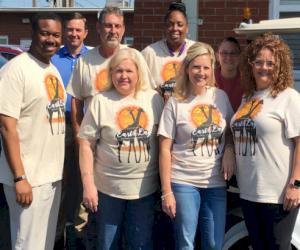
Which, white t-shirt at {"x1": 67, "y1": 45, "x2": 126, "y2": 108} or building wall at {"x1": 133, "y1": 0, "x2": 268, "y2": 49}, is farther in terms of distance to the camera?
building wall at {"x1": 133, "y1": 0, "x2": 268, "y2": 49}

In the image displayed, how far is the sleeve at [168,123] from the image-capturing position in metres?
3.09

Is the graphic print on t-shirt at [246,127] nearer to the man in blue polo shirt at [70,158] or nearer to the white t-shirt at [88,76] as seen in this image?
the white t-shirt at [88,76]

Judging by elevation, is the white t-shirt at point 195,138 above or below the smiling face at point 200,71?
below

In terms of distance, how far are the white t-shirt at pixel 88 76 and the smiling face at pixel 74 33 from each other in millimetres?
575

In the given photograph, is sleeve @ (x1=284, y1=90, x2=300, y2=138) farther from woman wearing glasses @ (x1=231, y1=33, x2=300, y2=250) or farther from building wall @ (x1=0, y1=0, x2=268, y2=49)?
building wall @ (x1=0, y1=0, x2=268, y2=49)

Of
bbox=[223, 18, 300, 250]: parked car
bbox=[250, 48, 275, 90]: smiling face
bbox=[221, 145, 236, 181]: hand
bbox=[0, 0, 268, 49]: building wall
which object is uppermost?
bbox=[0, 0, 268, 49]: building wall

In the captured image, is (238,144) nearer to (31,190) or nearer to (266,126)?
(266,126)

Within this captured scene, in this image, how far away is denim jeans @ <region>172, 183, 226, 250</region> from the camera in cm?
308

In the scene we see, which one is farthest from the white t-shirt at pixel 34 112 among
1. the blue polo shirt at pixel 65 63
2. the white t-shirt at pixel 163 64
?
the blue polo shirt at pixel 65 63

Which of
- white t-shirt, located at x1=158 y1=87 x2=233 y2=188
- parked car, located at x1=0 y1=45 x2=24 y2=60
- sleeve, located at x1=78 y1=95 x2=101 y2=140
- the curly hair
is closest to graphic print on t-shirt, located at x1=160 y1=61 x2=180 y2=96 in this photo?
white t-shirt, located at x1=158 y1=87 x2=233 y2=188

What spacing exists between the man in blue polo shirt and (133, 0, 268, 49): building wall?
233 cm

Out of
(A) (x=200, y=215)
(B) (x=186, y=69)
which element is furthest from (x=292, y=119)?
(A) (x=200, y=215)

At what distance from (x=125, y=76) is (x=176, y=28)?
0.83 metres

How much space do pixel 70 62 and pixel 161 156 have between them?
60.9 inches
